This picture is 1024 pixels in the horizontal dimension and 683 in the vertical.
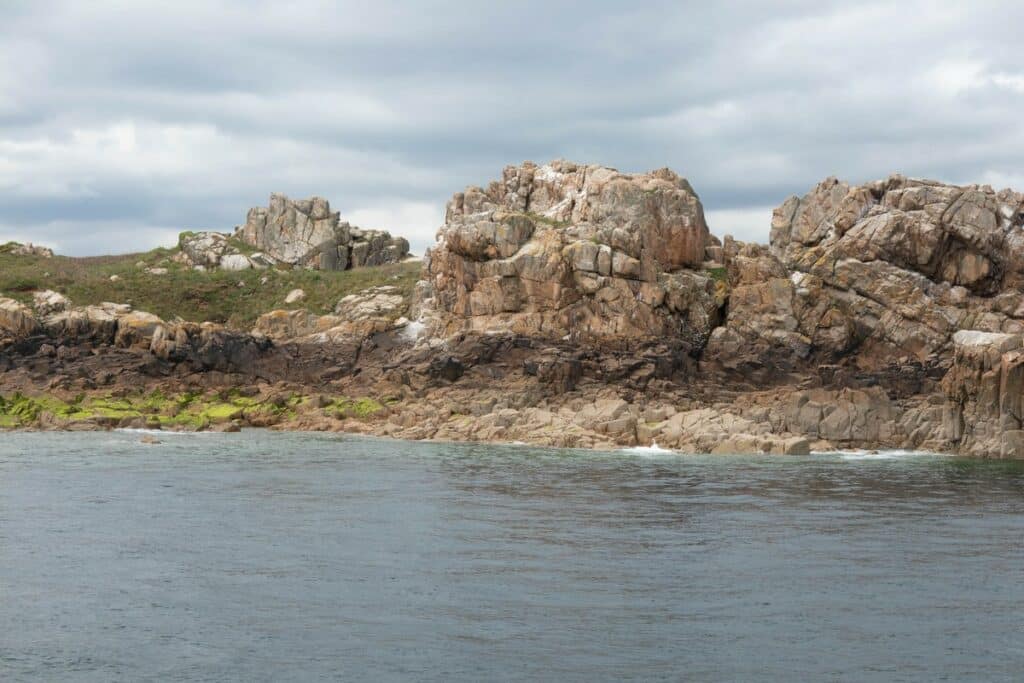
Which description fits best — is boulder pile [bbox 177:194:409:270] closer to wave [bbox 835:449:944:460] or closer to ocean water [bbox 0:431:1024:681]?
wave [bbox 835:449:944:460]

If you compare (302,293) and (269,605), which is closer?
(269,605)

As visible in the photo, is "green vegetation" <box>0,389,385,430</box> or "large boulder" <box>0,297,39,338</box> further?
"large boulder" <box>0,297,39,338</box>

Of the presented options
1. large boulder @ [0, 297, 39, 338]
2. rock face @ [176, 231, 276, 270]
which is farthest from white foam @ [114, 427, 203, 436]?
rock face @ [176, 231, 276, 270]

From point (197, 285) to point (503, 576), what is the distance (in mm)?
86314

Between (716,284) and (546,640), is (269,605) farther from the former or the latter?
(716,284)

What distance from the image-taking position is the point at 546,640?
23031mm

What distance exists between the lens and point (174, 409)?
7369cm

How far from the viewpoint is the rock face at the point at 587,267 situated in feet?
250

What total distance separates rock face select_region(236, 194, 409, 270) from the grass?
14.0 feet

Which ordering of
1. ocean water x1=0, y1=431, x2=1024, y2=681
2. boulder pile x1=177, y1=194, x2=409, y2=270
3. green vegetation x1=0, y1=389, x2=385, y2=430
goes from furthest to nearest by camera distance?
boulder pile x1=177, y1=194, x2=409, y2=270 < green vegetation x1=0, y1=389, x2=385, y2=430 < ocean water x1=0, y1=431, x2=1024, y2=681

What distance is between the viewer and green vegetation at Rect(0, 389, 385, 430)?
71.1m

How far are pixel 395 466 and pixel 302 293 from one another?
54.5m

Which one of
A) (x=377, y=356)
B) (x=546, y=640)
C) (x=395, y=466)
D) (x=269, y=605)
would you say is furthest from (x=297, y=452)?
(x=546, y=640)

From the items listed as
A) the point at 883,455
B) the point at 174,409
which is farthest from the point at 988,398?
the point at 174,409
